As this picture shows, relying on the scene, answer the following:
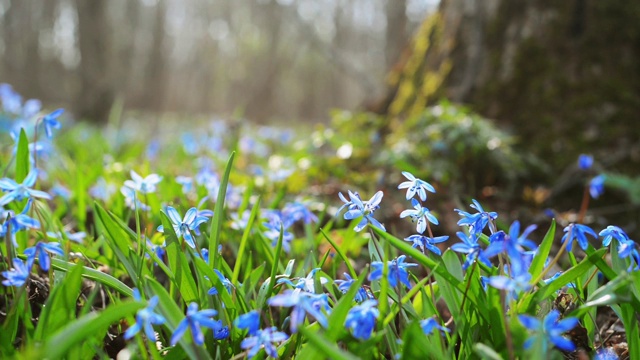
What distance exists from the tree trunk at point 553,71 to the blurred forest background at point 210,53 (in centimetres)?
1322

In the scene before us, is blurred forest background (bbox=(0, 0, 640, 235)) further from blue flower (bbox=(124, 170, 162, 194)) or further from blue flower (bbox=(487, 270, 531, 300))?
blue flower (bbox=(487, 270, 531, 300))

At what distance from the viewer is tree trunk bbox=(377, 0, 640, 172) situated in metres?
2.87

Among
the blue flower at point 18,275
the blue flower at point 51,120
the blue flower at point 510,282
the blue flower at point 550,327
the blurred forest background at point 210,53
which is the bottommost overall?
the blurred forest background at point 210,53

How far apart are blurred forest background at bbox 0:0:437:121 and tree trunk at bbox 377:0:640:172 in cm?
1322

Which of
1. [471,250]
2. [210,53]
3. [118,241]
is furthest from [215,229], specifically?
[210,53]

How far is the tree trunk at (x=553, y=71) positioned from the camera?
2.87 meters

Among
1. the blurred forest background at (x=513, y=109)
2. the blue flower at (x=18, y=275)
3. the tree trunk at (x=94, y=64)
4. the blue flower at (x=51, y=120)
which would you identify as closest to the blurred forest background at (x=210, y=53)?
the tree trunk at (x=94, y=64)

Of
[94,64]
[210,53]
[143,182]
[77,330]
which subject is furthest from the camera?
[210,53]

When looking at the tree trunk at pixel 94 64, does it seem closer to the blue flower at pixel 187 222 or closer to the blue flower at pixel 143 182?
the blue flower at pixel 143 182

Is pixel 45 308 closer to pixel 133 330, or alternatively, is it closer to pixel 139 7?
pixel 133 330

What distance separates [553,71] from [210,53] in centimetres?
2598

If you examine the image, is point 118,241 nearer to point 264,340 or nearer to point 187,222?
point 187,222

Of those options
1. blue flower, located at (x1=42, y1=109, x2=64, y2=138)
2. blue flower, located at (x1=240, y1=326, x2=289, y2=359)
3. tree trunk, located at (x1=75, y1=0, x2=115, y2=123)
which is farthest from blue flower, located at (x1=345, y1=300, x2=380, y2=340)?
tree trunk, located at (x1=75, y1=0, x2=115, y2=123)

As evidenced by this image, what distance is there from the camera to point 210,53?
27.2m
